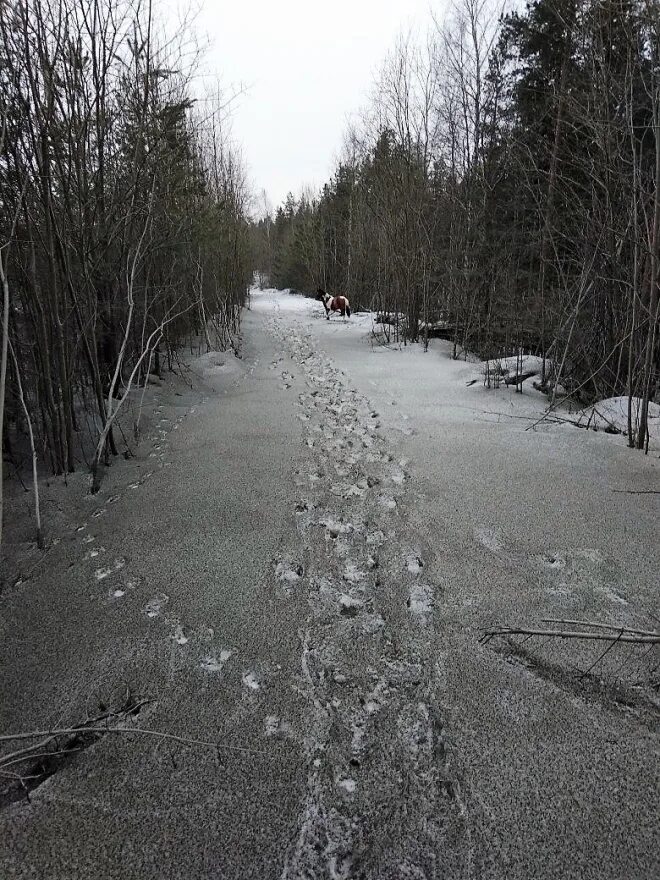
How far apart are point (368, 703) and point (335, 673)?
15 centimetres

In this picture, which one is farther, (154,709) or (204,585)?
(204,585)

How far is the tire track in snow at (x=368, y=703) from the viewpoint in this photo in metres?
0.99

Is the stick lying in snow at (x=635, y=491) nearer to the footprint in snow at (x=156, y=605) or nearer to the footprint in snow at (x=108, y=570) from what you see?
the footprint in snow at (x=156, y=605)

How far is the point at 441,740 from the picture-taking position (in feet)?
4.01

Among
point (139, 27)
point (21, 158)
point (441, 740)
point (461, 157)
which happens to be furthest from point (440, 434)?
point (461, 157)

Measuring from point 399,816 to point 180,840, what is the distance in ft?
1.56

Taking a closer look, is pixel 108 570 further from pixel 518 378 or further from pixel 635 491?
pixel 518 378

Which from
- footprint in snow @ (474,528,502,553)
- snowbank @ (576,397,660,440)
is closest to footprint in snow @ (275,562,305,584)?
footprint in snow @ (474,528,502,553)

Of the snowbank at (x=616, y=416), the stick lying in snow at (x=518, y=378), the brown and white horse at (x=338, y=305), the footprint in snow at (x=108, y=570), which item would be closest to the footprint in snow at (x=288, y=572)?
the footprint in snow at (x=108, y=570)

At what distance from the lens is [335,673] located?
1.46 metres

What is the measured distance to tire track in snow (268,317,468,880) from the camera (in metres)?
0.99

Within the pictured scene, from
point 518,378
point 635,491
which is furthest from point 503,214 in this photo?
point 635,491

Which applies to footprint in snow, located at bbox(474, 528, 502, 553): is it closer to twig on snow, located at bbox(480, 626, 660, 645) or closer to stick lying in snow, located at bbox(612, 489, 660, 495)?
twig on snow, located at bbox(480, 626, 660, 645)

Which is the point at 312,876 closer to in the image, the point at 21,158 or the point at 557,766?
the point at 557,766
